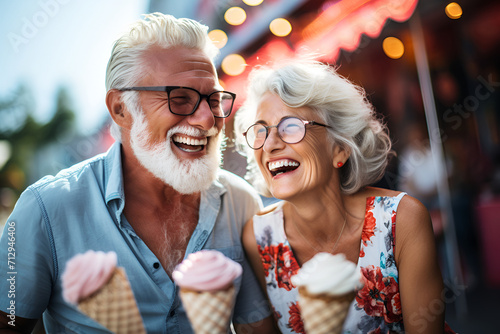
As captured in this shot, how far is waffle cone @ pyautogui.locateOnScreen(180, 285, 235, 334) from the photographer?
1.18 metres

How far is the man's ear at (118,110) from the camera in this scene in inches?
75.5

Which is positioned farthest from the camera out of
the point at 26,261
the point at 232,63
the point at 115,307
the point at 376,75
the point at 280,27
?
the point at 376,75

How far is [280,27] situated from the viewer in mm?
3518

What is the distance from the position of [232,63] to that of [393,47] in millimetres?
1959

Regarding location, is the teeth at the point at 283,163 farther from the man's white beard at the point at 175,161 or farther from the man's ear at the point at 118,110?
the man's ear at the point at 118,110

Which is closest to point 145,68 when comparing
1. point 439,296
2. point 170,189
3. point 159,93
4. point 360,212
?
point 159,93

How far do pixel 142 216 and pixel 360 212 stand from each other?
1159 millimetres

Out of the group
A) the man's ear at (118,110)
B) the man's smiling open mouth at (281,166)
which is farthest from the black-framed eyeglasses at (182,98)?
→ the man's smiling open mouth at (281,166)

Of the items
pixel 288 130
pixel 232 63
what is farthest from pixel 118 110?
pixel 232 63

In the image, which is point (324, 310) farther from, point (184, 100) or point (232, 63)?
point (232, 63)

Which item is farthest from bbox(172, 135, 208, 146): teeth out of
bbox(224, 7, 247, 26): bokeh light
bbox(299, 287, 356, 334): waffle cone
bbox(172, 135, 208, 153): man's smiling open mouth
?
bbox(224, 7, 247, 26): bokeh light

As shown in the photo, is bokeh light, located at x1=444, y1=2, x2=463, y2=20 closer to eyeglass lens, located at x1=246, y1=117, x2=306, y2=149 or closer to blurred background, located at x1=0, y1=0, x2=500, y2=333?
blurred background, located at x1=0, y1=0, x2=500, y2=333

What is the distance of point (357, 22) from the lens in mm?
3107

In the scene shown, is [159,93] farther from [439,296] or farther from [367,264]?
[439,296]
